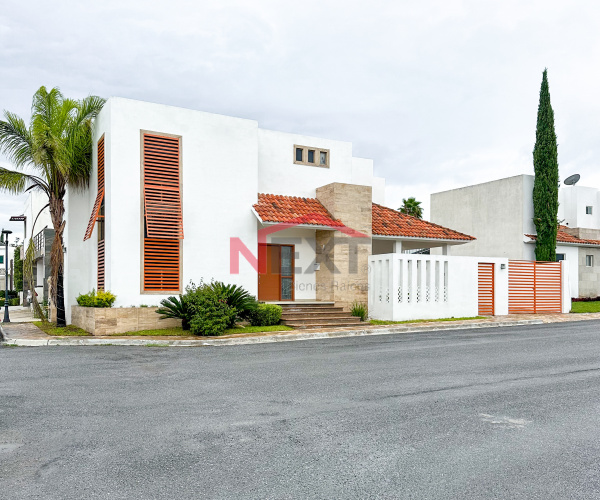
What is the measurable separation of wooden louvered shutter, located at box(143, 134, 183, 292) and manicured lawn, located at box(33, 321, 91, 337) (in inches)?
92.7

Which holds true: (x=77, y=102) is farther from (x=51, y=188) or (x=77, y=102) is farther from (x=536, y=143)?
(x=536, y=143)

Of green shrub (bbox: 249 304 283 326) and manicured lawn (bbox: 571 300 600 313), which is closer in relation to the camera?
green shrub (bbox: 249 304 283 326)

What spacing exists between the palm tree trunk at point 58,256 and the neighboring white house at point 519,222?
75.9ft

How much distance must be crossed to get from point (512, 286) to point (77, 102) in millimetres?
18569

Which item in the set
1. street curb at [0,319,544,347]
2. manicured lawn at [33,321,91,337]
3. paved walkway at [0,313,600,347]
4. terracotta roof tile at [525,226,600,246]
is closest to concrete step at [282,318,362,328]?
paved walkway at [0,313,600,347]

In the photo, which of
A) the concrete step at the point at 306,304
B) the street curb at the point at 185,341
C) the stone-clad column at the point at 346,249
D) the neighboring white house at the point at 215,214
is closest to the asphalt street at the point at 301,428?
the street curb at the point at 185,341

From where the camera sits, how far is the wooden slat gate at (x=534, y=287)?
22.8 metres

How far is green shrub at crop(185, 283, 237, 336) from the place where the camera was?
1506 cm

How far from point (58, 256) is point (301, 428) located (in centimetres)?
1425

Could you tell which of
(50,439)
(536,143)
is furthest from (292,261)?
(536,143)

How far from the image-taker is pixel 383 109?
19.1 metres

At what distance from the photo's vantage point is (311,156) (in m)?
21.1

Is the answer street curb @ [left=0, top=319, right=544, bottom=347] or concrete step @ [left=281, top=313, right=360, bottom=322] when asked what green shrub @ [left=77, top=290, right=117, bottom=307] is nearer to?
street curb @ [left=0, top=319, right=544, bottom=347]

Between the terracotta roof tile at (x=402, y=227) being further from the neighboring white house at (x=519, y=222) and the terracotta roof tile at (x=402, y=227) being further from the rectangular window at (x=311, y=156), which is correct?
the neighboring white house at (x=519, y=222)
